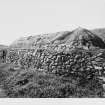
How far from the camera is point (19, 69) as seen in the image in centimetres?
463

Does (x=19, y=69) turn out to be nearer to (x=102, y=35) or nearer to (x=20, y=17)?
(x=20, y=17)

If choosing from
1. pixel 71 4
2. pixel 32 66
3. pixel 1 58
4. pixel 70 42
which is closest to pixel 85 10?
pixel 71 4

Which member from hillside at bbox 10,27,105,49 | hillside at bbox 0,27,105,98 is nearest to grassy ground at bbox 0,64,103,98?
hillside at bbox 0,27,105,98

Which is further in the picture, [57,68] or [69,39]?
[69,39]

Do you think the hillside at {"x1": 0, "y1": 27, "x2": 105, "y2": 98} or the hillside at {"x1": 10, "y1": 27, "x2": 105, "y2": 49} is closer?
the hillside at {"x1": 0, "y1": 27, "x2": 105, "y2": 98}

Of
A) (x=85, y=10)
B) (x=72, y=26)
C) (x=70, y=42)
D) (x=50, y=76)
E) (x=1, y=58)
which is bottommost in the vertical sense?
(x=50, y=76)

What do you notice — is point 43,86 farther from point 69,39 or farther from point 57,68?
point 69,39

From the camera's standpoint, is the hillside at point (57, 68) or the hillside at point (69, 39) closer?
the hillside at point (57, 68)

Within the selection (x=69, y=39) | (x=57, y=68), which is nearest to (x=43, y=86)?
(x=57, y=68)

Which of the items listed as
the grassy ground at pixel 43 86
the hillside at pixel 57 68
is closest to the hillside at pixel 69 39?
the hillside at pixel 57 68

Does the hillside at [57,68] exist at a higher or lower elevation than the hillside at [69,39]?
lower

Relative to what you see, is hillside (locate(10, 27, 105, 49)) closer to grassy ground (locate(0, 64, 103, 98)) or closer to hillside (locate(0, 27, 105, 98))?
hillside (locate(0, 27, 105, 98))

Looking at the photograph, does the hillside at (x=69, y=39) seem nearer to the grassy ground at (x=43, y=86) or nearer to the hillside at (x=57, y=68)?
the hillside at (x=57, y=68)

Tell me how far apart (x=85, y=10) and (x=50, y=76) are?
1.81 metres
